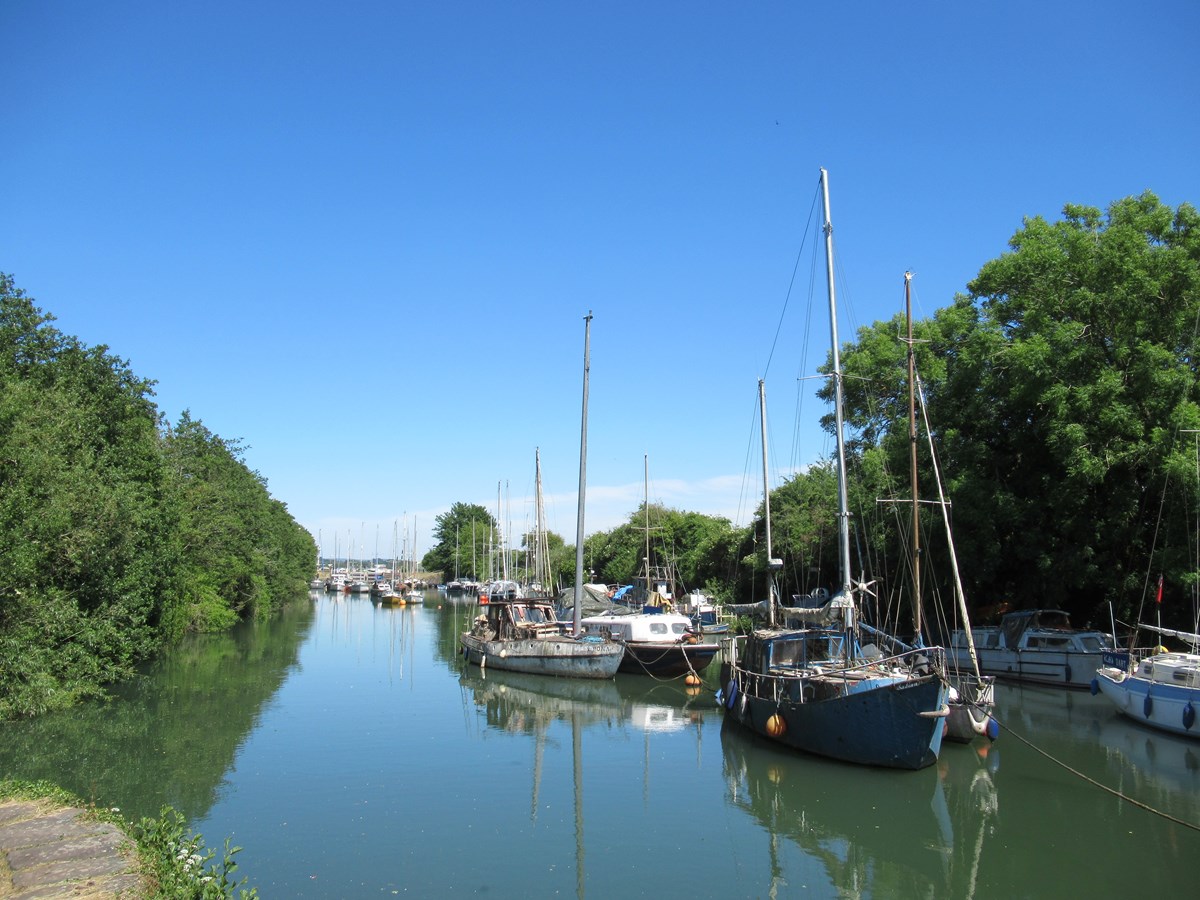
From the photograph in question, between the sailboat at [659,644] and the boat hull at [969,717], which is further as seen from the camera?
the sailboat at [659,644]

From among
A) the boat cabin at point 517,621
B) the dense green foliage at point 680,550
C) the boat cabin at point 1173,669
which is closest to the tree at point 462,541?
the dense green foliage at point 680,550

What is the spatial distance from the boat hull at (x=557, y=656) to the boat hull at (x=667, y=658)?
99 cm

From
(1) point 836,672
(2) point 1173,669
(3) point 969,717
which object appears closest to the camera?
(1) point 836,672

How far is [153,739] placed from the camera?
2177cm

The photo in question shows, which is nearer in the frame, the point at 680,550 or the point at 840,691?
the point at 840,691

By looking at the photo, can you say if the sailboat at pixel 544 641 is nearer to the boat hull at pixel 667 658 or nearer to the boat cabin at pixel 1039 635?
the boat hull at pixel 667 658

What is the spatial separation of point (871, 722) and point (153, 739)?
667 inches

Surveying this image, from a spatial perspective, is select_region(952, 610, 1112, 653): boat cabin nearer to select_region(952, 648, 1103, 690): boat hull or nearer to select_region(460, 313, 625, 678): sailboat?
select_region(952, 648, 1103, 690): boat hull

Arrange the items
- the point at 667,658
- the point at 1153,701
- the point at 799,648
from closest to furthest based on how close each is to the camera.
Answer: the point at 799,648 → the point at 1153,701 → the point at 667,658

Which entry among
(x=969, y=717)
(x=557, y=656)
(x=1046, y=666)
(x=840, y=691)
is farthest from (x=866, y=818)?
(x=557, y=656)

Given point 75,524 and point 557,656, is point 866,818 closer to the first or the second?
point 557,656

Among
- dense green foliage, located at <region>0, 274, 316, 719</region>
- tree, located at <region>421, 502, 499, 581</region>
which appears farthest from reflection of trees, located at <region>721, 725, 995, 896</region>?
tree, located at <region>421, 502, 499, 581</region>

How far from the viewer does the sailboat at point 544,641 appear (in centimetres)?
3186

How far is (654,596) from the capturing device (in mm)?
49000
